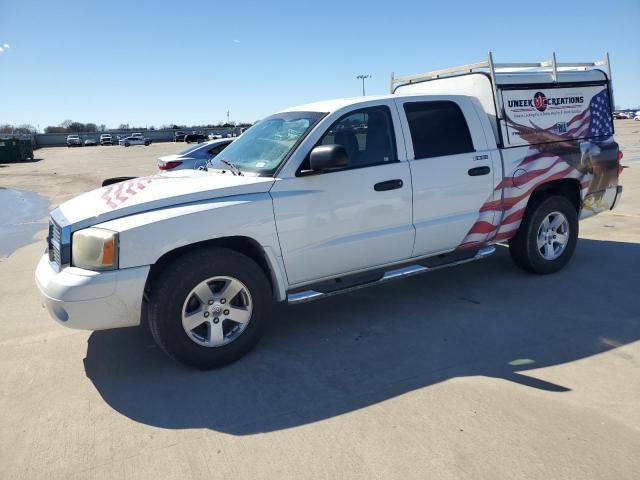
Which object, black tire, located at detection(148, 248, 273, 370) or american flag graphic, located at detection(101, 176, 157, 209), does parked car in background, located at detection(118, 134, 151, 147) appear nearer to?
american flag graphic, located at detection(101, 176, 157, 209)

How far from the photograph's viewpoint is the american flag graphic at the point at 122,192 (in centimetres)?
366

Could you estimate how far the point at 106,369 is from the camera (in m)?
3.80

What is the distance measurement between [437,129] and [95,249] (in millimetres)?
3076

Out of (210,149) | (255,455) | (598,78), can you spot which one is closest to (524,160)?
(598,78)

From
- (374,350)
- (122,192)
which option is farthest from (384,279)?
(122,192)

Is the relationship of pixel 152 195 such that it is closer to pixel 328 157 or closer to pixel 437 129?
pixel 328 157

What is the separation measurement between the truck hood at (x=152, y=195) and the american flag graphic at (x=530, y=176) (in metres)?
2.30

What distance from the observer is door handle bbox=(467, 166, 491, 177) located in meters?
4.69

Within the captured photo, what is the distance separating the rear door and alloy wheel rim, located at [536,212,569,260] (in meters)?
1.02

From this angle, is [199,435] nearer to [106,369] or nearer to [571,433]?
[106,369]

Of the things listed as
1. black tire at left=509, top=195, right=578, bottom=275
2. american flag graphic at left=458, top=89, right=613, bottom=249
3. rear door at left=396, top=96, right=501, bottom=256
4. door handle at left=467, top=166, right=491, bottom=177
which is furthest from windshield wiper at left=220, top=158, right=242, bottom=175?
black tire at left=509, top=195, right=578, bottom=275

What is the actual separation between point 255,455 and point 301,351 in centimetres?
128

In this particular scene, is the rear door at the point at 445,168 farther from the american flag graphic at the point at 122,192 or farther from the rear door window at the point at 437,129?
the american flag graphic at the point at 122,192

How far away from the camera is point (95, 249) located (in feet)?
11.0
